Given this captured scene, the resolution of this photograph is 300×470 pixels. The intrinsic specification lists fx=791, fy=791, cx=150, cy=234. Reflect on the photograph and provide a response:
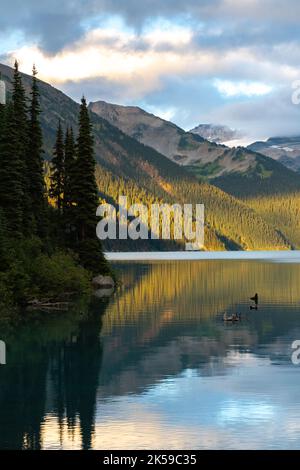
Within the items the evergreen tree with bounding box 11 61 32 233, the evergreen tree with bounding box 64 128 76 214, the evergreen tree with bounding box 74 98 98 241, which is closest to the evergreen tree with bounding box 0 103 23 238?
the evergreen tree with bounding box 11 61 32 233

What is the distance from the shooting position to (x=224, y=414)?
2833cm

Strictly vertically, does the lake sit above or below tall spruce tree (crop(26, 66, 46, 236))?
below

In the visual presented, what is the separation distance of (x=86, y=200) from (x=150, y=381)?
5750 cm

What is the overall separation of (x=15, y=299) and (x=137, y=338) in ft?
52.9

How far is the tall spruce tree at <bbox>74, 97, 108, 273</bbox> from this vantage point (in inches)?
3514

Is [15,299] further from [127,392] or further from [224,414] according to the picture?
[224,414]

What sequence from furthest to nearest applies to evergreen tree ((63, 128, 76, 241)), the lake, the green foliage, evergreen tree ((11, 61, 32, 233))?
evergreen tree ((63, 128, 76, 241)) < evergreen tree ((11, 61, 32, 233)) < the green foliage < the lake

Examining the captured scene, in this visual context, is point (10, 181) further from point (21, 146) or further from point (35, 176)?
point (35, 176)

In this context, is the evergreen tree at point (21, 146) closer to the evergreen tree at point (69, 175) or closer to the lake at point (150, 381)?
the evergreen tree at point (69, 175)

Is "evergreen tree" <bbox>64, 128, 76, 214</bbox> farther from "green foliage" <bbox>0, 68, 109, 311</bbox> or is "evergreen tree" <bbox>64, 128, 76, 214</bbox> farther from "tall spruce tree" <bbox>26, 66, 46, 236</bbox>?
"tall spruce tree" <bbox>26, 66, 46, 236</bbox>

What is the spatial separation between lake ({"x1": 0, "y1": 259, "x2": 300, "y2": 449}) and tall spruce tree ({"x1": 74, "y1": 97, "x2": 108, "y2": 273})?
22.0 m

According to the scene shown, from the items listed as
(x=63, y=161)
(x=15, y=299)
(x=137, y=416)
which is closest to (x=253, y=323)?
(x=15, y=299)

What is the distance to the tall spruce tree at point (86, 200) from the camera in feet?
293

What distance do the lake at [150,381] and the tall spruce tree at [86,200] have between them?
72.3 feet
